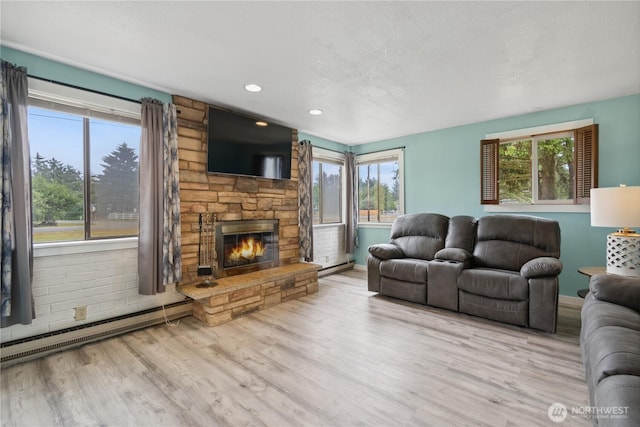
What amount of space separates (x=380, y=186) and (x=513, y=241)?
251cm

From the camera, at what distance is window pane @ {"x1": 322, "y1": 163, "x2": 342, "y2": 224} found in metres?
5.38

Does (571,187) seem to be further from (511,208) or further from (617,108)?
(617,108)

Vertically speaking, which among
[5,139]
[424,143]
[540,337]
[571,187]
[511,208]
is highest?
[424,143]

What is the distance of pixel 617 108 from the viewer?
3.28m

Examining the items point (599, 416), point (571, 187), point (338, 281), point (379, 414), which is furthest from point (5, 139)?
point (571, 187)

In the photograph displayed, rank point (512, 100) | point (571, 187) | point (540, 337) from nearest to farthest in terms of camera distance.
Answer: point (540, 337) → point (512, 100) → point (571, 187)

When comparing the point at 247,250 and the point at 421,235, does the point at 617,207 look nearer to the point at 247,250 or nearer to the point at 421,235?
the point at 421,235

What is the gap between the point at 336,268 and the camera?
215 inches

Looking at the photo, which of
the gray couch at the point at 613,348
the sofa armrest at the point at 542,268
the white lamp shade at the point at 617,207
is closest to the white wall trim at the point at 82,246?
the gray couch at the point at 613,348

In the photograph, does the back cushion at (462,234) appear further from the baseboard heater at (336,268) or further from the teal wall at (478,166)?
the baseboard heater at (336,268)

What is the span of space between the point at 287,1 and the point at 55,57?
2.08 m

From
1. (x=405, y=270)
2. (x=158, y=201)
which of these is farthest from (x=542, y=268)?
(x=158, y=201)

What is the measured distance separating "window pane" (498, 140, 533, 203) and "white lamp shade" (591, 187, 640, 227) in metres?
1.29

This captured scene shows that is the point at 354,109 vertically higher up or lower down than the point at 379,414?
higher up
